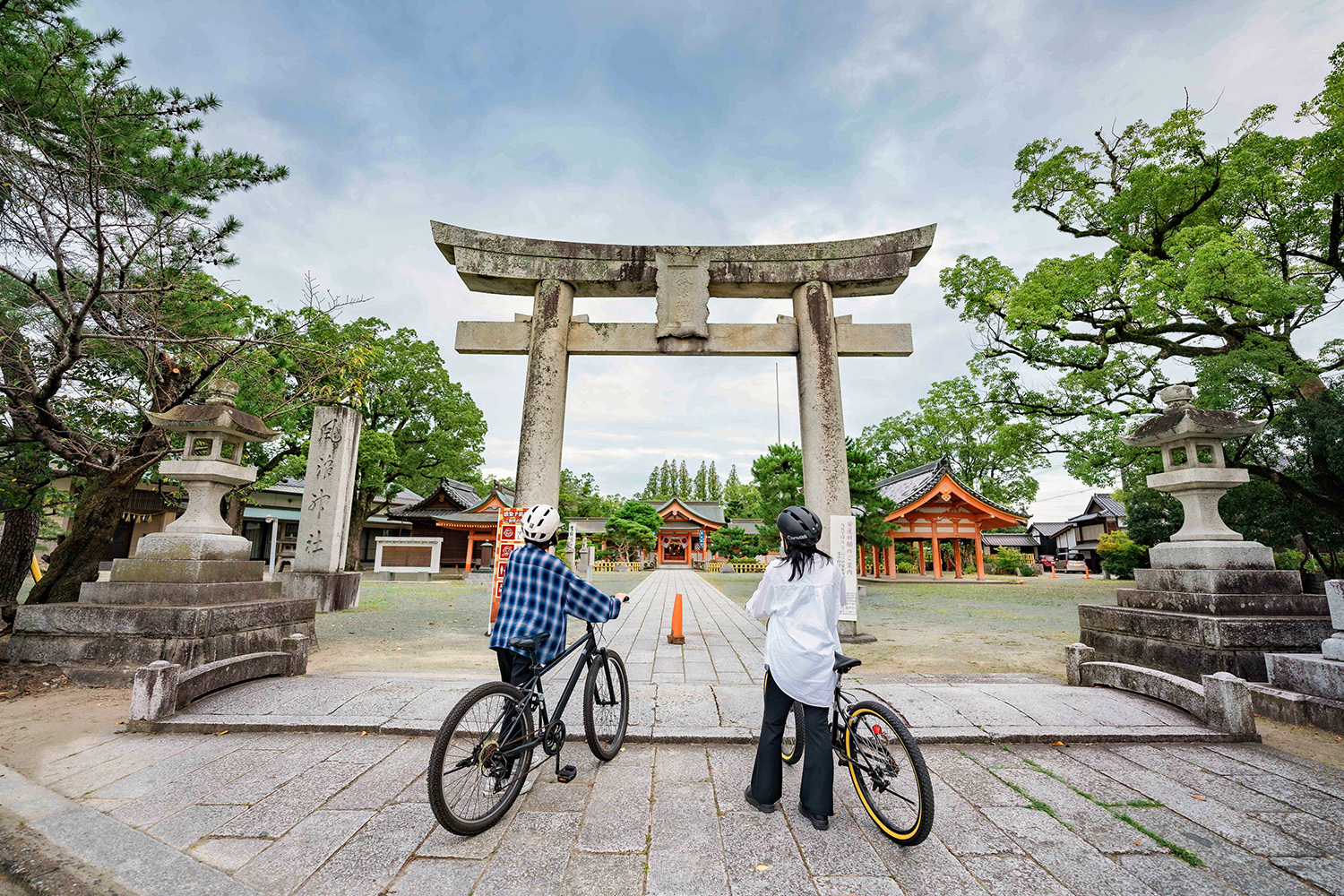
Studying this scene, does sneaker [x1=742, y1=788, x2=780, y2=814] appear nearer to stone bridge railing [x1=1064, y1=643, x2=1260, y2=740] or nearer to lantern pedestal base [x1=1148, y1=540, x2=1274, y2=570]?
stone bridge railing [x1=1064, y1=643, x2=1260, y2=740]

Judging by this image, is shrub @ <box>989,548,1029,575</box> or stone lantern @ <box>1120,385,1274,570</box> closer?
stone lantern @ <box>1120,385,1274,570</box>

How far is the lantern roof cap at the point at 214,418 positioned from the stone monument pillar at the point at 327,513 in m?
5.20

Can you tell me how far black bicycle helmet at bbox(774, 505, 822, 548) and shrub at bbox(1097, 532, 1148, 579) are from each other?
72.6ft

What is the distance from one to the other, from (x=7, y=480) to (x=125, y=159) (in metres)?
4.99

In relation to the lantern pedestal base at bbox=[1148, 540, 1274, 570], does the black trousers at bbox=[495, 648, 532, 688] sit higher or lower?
lower

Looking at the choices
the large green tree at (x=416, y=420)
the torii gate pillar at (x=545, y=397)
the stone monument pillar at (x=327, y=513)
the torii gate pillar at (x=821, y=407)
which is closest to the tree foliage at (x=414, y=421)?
the large green tree at (x=416, y=420)

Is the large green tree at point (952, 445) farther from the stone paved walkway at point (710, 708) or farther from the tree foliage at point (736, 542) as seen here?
the stone paved walkway at point (710, 708)

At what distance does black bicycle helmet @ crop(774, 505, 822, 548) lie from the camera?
2.92 meters

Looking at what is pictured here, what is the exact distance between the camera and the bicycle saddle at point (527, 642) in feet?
9.72

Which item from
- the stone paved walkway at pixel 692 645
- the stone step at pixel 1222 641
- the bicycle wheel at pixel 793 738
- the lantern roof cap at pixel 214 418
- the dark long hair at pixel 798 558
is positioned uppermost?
the lantern roof cap at pixel 214 418

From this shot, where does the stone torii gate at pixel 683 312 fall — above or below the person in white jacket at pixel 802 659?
above

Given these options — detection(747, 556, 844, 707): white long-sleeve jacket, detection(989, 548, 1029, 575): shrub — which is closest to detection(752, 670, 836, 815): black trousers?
detection(747, 556, 844, 707): white long-sleeve jacket

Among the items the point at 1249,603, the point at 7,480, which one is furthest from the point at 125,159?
the point at 1249,603

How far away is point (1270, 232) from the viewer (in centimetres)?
1170
